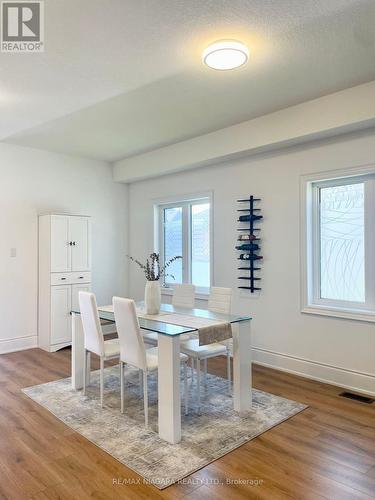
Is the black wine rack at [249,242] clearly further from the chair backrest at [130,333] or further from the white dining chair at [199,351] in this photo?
the chair backrest at [130,333]

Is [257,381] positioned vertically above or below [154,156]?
below

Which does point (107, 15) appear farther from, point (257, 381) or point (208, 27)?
point (257, 381)

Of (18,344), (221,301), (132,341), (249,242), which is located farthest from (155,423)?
(18,344)

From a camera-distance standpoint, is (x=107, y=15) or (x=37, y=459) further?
(x=37, y=459)

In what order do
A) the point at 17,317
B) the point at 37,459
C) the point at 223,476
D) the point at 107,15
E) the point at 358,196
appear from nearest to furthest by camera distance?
the point at 107,15 < the point at 223,476 < the point at 37,459 < the point at 358,196 < the point at 17,317

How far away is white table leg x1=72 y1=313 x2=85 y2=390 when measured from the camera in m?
3.60

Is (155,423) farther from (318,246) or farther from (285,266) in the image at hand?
(318,246)

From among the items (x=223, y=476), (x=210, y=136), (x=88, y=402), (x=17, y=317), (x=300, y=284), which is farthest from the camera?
(x=17, y=317)

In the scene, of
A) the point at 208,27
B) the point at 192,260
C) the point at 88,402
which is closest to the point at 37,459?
the point at 88,402

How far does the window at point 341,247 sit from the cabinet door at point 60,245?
10.2 ft

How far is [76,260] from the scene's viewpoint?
17.1ft

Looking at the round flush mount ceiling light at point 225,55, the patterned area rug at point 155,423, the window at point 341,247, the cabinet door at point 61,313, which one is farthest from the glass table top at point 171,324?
the round flush mount ceiling light at point 225,55

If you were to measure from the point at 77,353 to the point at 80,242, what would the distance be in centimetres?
204

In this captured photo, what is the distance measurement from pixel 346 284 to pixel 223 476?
2315 mm
